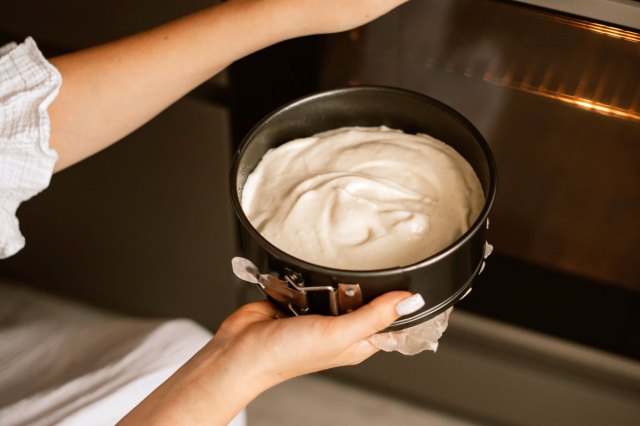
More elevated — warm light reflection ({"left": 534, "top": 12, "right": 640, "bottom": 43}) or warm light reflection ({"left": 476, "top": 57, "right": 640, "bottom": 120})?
warm light reflection ({"left": 534, "top": 12, "right": 640, "bottom": 43})

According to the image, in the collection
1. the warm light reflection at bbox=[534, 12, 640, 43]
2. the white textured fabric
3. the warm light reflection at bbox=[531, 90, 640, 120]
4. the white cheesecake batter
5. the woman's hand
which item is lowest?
the white textured fabric

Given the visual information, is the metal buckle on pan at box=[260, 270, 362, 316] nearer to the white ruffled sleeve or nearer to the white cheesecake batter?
the white cheesecake batter

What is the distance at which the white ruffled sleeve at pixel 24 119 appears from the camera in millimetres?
782

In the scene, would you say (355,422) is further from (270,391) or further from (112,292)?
(112,292)

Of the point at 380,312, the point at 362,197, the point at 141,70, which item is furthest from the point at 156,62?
the point at 380,312

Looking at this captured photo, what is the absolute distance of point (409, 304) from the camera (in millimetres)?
584

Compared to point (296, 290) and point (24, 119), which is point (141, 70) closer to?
point (24, 119)

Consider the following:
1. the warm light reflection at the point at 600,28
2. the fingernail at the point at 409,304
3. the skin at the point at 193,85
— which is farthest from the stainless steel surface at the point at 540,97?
the fingernail at the point at 409,304

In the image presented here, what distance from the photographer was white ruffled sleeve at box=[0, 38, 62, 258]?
78 cm

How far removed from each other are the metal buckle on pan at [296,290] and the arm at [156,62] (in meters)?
0.25

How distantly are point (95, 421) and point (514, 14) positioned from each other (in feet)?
2.13

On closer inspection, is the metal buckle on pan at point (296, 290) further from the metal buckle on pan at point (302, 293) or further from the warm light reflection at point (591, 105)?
the warm light reflection at point (591, 105)

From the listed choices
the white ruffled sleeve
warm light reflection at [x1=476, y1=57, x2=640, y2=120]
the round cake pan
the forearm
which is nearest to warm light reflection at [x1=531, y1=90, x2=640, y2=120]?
warm light reflection at [x1=476, y1=57, x2=640, y2=120]

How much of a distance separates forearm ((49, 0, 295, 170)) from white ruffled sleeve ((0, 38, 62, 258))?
0.02 meters
